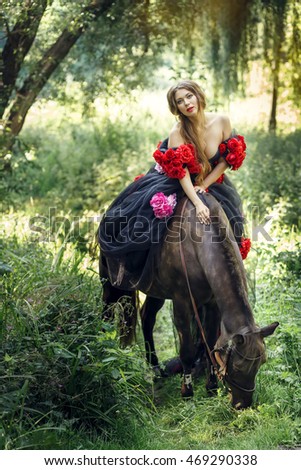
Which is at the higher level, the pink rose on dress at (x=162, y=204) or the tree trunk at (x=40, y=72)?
the tree trunk at (x=40, y=72)

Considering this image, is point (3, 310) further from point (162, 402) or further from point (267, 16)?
point (267, 16)

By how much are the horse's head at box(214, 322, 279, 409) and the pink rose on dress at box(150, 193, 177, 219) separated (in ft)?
4.13

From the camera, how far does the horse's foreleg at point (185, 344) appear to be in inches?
242

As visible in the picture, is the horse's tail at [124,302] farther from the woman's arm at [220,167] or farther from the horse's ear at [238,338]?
the horse's ear at [238,338]

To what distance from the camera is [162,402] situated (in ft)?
20.9

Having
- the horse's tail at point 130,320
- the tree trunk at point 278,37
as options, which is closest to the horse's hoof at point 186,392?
the horse's tail at point 130,320

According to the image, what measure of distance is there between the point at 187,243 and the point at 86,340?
3.72 feet

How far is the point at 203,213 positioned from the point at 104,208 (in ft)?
19.5

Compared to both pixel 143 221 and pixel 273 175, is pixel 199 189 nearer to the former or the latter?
pixel 143 221

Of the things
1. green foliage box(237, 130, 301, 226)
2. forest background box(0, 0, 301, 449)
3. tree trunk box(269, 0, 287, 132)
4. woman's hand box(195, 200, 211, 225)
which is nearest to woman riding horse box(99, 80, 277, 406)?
woman's hand box(195, 200, 211, 225)

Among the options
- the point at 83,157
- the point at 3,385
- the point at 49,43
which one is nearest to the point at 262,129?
the point at 83,157

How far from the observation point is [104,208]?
11.8 m

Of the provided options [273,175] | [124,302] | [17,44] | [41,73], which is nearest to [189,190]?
[124,302]

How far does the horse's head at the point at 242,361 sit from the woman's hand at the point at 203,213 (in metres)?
0.96
